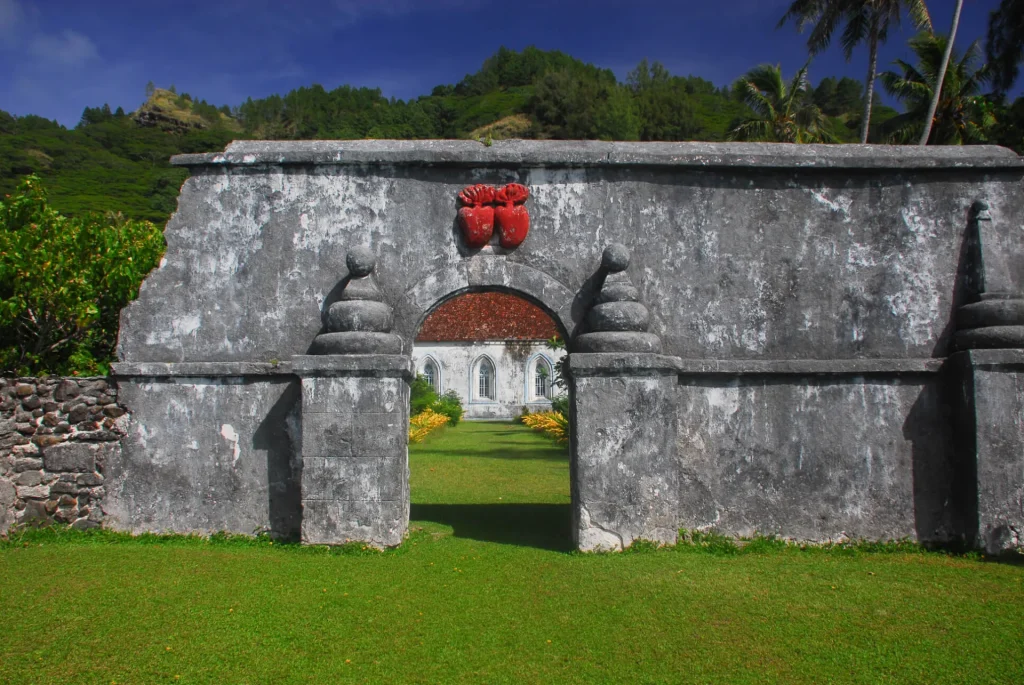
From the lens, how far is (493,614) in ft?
17.9

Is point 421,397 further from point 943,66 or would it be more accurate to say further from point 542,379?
point 943,66

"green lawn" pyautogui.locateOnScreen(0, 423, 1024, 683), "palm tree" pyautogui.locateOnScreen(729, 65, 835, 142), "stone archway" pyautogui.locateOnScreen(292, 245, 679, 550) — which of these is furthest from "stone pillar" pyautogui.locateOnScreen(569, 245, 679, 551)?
"palm tree" pyautogui.locateOnScreen(729, 65, 835, 142)

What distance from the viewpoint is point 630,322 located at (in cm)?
724

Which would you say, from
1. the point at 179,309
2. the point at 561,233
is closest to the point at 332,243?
the point at 179,309

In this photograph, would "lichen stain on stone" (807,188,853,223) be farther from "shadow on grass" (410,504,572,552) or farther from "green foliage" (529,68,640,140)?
"green foliage" (529,68,640,140)

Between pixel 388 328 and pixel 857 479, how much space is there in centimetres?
475

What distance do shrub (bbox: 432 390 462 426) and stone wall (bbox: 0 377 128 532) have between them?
20.3 meters

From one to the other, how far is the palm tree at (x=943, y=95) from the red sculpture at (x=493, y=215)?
17154 mm

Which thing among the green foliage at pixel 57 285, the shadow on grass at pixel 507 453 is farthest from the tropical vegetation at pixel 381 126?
the shadow on grass at pixel 507 453

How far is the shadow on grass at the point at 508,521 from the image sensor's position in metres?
7.87

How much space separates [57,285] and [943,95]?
70.6 ft

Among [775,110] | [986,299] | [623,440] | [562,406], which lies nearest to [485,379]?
[562,406]

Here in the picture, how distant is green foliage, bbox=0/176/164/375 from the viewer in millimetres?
8969

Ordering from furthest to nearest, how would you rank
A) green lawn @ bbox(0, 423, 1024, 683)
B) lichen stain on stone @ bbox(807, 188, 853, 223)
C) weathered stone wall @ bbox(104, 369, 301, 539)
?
lichen stain on stone @ bbox(807, 188, 853, 223)
weathered stone wall @ bbox(104, 369, 301, 539)
green lawn @ bbox(0, 423, 1024, 683)
